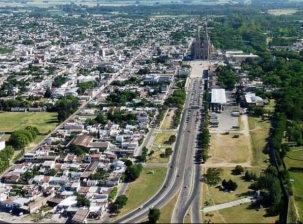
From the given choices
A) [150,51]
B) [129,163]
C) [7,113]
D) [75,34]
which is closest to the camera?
[129,163]

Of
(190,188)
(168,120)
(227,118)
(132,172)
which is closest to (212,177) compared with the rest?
(190,188)

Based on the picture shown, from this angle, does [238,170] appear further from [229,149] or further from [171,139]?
[171,139]

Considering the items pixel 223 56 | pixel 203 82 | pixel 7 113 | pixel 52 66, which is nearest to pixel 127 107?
pixel 7 113

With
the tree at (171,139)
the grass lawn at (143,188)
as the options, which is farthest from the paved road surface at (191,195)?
the grass lawn at (143,188)

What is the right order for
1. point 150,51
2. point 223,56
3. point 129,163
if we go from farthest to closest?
1. point 150,51
2. point 223,56
3. point 129,163

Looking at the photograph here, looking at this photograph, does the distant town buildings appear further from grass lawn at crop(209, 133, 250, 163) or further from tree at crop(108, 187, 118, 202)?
tree at crop(108, 187, 118, 202)

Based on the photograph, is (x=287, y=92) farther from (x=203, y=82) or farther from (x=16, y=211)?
(x=16, y=211)

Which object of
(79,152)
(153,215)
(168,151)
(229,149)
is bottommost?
(79,152)
